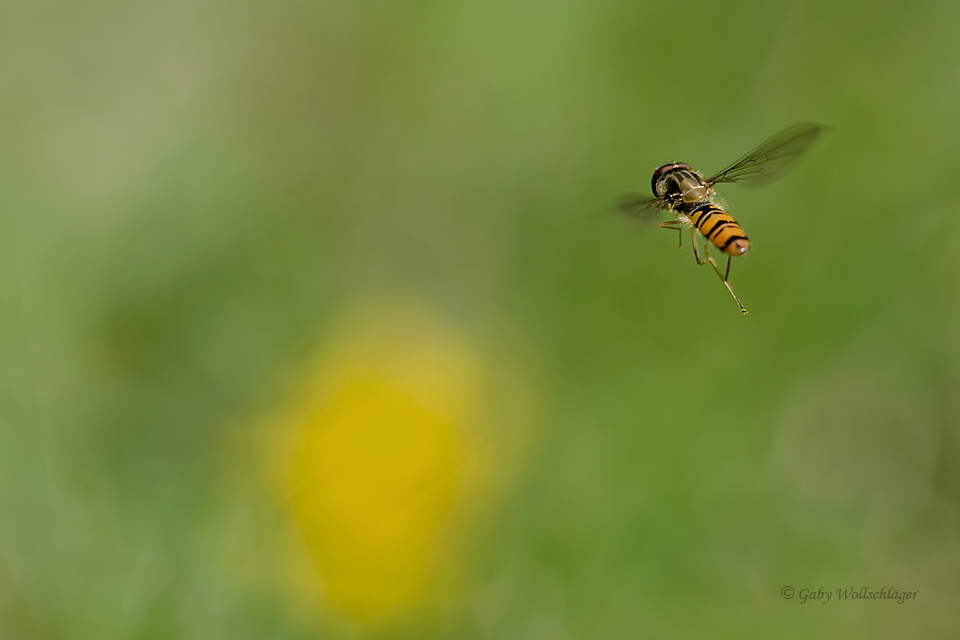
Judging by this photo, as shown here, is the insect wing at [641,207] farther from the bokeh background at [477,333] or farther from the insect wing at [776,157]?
the bokeh background at [477,333]

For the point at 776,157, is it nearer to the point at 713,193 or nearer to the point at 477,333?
the point at 713,193

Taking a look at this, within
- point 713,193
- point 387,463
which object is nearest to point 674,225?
point 713,193

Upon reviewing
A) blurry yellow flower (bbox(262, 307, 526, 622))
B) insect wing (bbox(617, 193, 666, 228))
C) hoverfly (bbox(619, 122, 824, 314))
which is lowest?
blurry yellow flower (bbox(262, 307, 526, 622))

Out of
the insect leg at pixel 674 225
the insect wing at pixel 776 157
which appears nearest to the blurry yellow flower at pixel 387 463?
the insect leg at pixel 674 225

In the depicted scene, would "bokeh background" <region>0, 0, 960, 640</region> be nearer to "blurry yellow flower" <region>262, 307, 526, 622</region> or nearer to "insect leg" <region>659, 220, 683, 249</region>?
"blurry yellow flower" <region>262, 307, 526, 622</region>

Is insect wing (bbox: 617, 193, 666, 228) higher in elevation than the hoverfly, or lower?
lower

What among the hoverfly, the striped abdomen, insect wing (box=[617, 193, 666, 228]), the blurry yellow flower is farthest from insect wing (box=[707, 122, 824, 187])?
the blurry yellow flower

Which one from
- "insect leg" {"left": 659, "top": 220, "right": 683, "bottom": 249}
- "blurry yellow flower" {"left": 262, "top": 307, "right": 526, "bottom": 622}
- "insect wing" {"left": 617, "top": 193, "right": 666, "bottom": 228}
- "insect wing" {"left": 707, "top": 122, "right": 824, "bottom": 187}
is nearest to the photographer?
"insect wing" {"left": 707, "top": 122, "right": 824, "bottom": 187}
